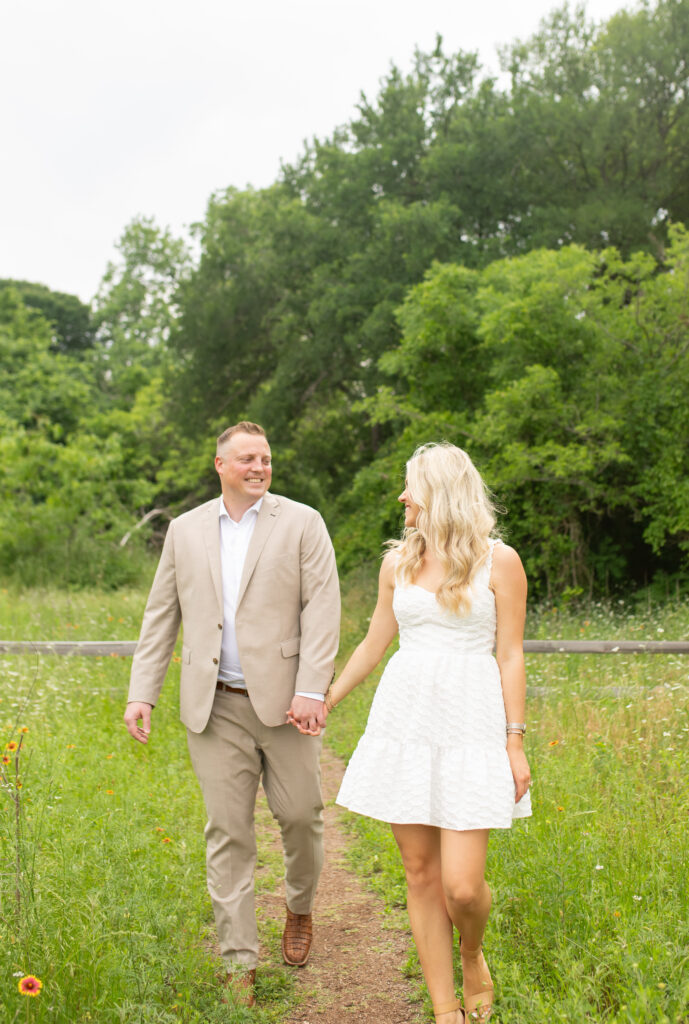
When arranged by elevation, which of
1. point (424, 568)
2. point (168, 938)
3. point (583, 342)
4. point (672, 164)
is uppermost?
point (672, 164)

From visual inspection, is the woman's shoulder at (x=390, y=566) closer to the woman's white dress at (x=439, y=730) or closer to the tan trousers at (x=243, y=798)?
the woman's white dress at (x=439, y=730)

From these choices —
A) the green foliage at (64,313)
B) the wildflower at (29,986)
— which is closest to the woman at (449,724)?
the wildflower at (29,986)

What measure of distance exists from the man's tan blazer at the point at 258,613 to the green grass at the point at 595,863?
3.99 feet

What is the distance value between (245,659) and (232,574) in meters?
0.36

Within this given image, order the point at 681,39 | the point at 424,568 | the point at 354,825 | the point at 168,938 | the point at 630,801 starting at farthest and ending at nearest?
1. the point at 681,39
2. the point at 354,825
3. the point at 630,801
4. the point at 168,938
5. the point at 424,568

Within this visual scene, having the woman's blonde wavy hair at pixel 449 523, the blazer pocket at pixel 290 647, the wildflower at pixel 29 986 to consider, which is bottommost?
the wildflower at pixel 29 986

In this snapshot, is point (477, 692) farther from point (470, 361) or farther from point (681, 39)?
point (681, 39)

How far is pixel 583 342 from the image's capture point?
14.4m

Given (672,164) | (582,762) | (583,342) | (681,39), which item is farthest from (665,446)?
(681,39)

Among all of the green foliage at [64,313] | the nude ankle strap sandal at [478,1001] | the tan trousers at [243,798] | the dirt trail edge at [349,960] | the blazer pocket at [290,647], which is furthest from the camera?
the green foliage at [64,313]

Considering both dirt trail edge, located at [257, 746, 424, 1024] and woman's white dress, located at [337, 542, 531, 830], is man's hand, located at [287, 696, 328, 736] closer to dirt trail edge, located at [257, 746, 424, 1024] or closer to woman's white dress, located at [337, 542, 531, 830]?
woman's white dress, located at [337, 542, 531, 830]

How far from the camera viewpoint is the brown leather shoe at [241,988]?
345cm

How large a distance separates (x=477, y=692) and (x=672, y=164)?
21.1 meters

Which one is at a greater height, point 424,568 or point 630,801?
point 424,568
